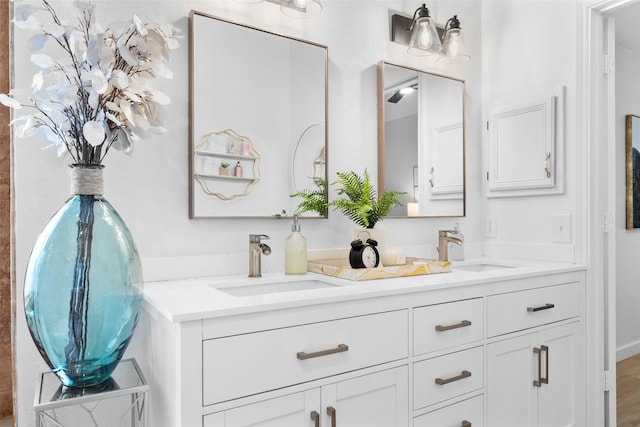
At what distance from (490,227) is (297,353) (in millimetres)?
1696

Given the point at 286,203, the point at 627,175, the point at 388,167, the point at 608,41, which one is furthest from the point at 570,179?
the point at 627,175

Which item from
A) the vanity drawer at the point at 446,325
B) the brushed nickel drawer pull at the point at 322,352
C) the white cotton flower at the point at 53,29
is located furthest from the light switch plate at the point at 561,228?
the white cotton flower at the point at 53,29

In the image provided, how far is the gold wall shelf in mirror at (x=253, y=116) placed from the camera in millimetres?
1634

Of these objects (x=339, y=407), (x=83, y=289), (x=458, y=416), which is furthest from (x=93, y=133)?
(x=458, y=416)

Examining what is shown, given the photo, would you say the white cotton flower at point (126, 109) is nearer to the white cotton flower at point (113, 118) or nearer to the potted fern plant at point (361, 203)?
the white cotton flower at point (113, 118)

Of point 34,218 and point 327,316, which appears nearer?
point 327,316

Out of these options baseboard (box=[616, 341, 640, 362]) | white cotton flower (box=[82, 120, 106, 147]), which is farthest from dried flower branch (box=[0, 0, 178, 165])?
baseboard (box=[616, 341, 640, 362])

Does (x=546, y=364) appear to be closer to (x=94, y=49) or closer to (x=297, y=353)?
(x=297, y=353)

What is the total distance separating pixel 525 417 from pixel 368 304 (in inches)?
39.3

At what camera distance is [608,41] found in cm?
213

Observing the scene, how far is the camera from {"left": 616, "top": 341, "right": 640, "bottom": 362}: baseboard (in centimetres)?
334

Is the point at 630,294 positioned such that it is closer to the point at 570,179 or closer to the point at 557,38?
the point at 570,179

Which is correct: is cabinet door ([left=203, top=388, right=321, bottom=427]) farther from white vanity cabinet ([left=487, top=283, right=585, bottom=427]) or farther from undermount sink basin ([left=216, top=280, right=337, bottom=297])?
white vanity cabinet ([left=487, top=283, right=585, bottom=427])

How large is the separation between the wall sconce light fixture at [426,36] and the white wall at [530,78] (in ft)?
0.91
